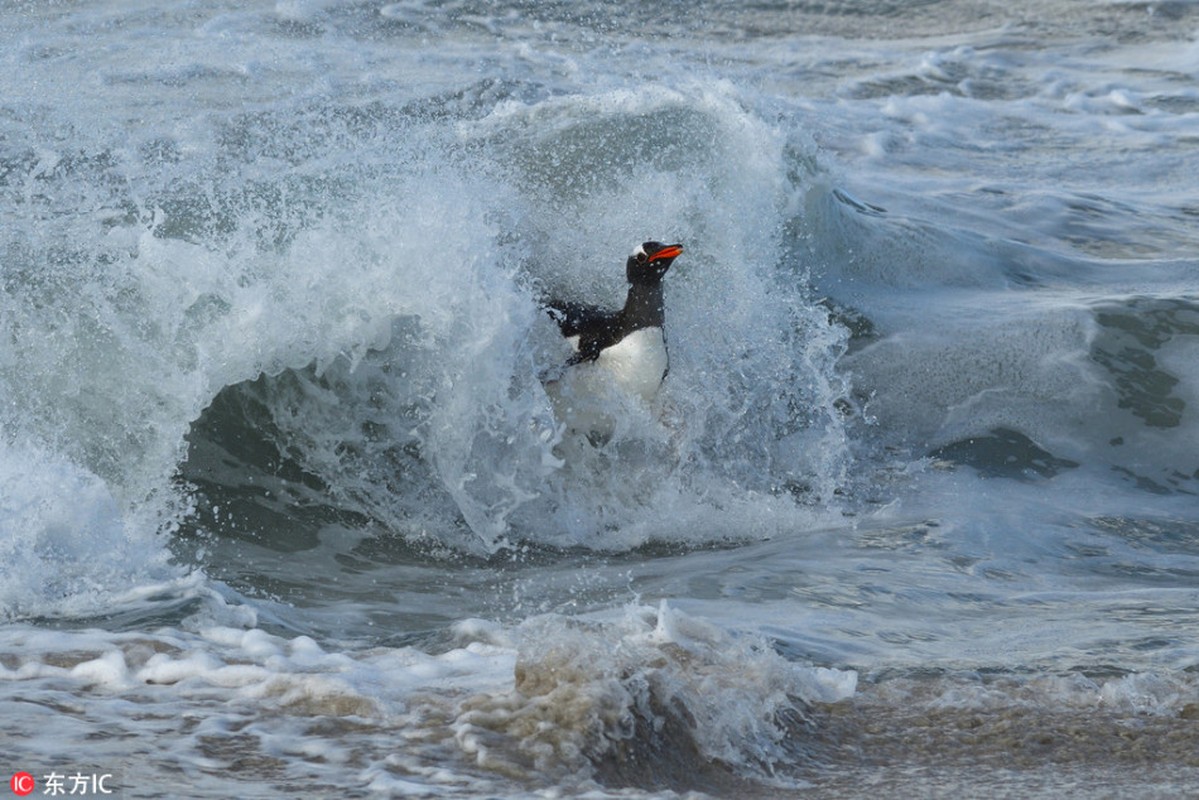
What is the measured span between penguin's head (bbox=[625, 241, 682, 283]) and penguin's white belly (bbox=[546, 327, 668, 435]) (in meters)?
0.29

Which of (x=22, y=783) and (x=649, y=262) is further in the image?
(x=649, y=262)

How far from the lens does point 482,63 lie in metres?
14.5

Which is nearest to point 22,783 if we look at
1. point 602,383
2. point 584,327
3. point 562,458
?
point 562,458

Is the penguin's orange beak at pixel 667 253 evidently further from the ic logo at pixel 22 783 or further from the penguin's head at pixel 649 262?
the ic logo at pixel 22 783

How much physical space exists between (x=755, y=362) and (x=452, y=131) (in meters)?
3.53

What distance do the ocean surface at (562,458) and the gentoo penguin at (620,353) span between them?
134mm

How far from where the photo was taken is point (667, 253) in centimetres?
693

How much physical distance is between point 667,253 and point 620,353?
1.67ft

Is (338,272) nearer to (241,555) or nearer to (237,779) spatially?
(241,555)

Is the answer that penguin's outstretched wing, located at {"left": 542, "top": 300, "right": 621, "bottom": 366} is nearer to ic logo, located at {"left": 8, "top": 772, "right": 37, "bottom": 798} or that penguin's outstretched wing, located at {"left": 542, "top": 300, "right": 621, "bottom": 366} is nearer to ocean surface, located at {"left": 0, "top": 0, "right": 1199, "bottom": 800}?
ocean surface, located at {"left": 0, "top": 0, "right": 1199, "bottom": 800}

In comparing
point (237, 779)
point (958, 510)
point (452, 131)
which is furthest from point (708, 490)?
point (452, 131)

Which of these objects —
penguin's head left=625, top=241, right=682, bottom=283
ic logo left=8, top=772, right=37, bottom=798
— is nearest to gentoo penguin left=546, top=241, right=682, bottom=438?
penguin's head left=625, top=241, right=682, bottom=283

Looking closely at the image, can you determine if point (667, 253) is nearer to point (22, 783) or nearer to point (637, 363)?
point (637, 363)

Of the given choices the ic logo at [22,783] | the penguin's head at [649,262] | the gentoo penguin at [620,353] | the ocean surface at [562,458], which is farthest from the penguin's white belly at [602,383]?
the ic logo at [22,783]
